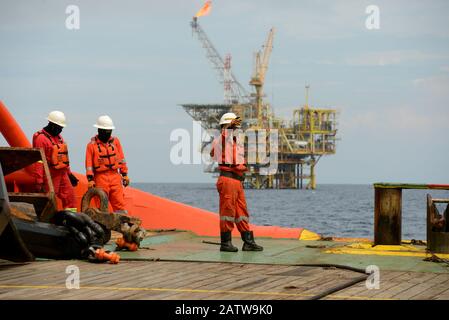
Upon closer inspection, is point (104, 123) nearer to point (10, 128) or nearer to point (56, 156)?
point (56, 156)

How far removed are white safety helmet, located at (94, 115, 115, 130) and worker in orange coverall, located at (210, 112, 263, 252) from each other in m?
1.88

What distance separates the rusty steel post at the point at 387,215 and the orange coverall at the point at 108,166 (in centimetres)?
365

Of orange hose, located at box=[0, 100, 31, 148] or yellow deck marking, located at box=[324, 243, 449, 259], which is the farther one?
orange hose, located at box=[0, 100, 31, 148]

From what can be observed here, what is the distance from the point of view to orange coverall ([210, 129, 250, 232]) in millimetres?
10430

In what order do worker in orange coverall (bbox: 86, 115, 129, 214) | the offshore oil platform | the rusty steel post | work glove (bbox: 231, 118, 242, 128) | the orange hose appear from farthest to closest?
1. the offshore oil platform
2. the orange hose
3. worker in orange coverall (bbox: 86, 115, 129, 214)
4. the rusty steel post
5. work glove (bbox: 231, 118, 242, 128)

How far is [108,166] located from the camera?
38.4 feet

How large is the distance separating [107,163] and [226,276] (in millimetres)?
4100

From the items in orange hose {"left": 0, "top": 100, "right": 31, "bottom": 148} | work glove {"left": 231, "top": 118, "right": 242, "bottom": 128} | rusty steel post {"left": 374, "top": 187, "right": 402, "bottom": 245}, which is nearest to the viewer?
work glove {"left": 231, "top": 118, "right": 242, "bottom": 128}

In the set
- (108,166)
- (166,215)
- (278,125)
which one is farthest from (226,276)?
(278,125)

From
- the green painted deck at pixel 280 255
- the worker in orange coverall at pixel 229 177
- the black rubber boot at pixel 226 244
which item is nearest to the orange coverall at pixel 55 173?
the green painted deck at pixel 280 255

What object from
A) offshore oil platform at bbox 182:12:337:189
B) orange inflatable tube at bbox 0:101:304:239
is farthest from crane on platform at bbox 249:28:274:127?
orange inflatable tube at bbox 0:101:304:239

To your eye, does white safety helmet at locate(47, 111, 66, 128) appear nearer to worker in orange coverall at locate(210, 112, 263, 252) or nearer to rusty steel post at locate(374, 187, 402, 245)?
worker in orange coverall at locate(210, 112, 263, 252)
